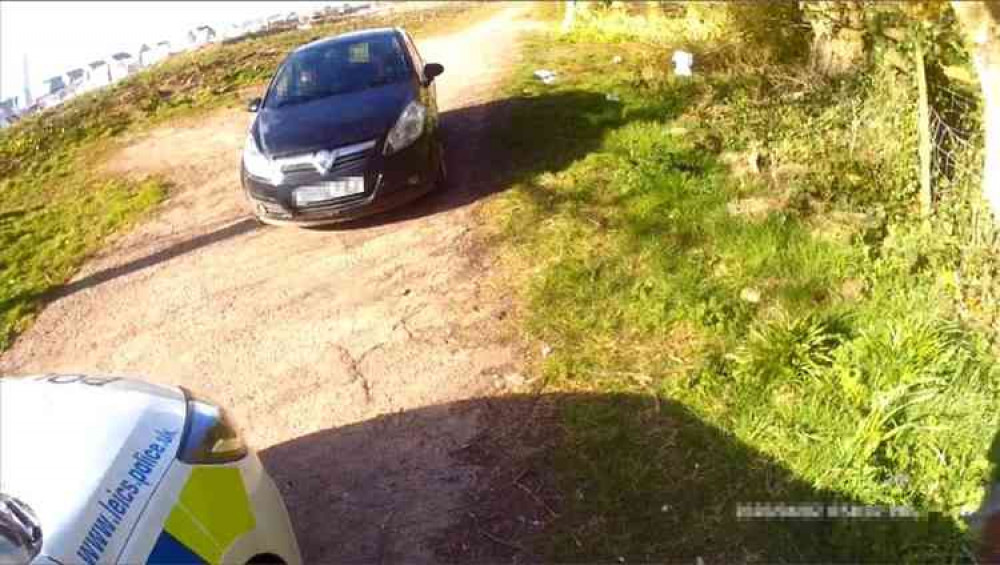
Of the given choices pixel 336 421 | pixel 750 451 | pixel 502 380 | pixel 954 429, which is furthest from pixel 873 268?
pixel 336 421

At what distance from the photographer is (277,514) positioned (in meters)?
3.34

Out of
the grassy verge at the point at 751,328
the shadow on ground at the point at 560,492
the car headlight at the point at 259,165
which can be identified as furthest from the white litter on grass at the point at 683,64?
the shadow on ground at the point at 560,492

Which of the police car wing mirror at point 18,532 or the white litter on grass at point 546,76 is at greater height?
the police car wing mirror at point 18,532

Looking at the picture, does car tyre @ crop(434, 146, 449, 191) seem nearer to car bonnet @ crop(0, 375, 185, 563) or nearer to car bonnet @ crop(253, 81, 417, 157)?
car bonnet @ crop(253, 81, 417, 157)

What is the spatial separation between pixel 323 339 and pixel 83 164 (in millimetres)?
6064

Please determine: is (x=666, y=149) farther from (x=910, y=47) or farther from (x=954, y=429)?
(x=954, y=429)

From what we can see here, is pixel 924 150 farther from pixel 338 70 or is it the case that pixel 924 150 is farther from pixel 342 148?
pixel 338 70

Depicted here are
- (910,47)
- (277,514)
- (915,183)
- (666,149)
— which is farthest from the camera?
(666,149)

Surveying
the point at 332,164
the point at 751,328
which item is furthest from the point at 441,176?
the point at 751,328

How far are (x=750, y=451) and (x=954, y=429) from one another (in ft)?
3.22

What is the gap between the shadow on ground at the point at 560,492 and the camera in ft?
12.6

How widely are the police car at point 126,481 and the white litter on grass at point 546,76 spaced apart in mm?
8566

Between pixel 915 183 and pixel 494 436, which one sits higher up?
pixel 915 183

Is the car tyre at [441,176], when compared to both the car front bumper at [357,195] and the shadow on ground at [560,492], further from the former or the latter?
the shadow on ground at [560,492]
